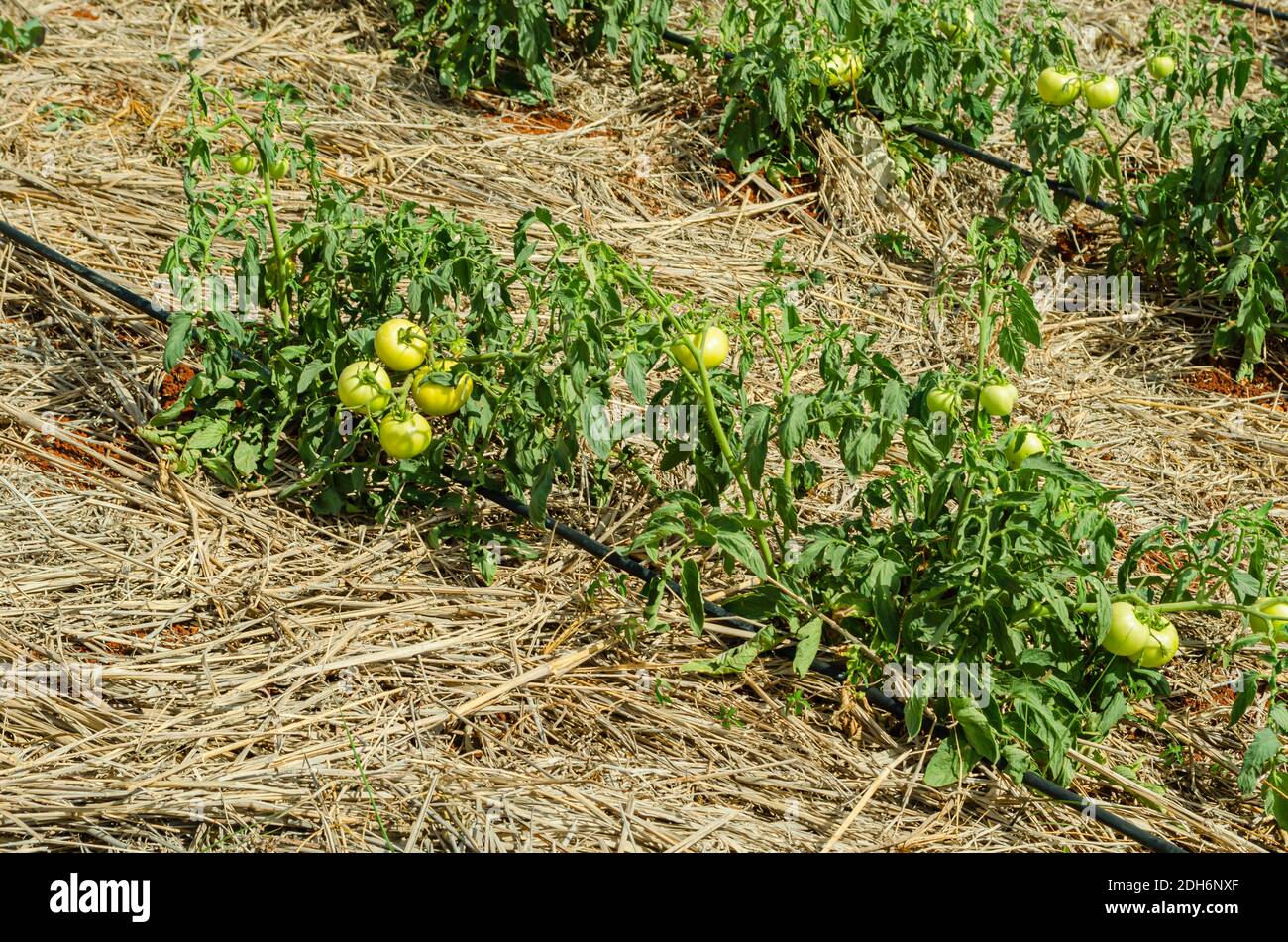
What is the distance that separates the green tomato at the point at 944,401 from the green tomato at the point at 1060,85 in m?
1.55

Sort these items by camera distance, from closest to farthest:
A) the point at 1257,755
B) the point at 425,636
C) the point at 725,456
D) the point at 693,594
Result: 1. the point at 1257,755
2. the point at 693,594
3. the point at 725,456
4. the point at 425,636

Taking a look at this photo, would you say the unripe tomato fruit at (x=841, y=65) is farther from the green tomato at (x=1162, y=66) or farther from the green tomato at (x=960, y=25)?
the green tomato at (x=1162, y=66)

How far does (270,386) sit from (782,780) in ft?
4.56

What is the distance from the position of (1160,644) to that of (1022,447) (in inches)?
18.2

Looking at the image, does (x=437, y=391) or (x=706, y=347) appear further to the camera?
(x=437, y=391)

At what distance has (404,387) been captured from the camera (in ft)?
8.59

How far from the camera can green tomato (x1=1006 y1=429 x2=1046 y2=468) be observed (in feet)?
8.28

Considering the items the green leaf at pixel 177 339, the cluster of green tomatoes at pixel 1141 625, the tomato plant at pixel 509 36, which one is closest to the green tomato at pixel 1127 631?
the cluster of green tomatoes at pixel 1141 625

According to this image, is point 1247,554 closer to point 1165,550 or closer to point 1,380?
point 1165,550

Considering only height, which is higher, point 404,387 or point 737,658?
point 404,387

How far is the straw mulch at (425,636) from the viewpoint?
2318mm

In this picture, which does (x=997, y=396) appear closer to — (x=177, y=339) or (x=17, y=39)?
(x=177, y=339)

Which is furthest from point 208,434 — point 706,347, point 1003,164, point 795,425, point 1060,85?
point 1003,164

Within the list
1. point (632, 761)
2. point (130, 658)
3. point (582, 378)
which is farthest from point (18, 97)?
point (632, 761)
